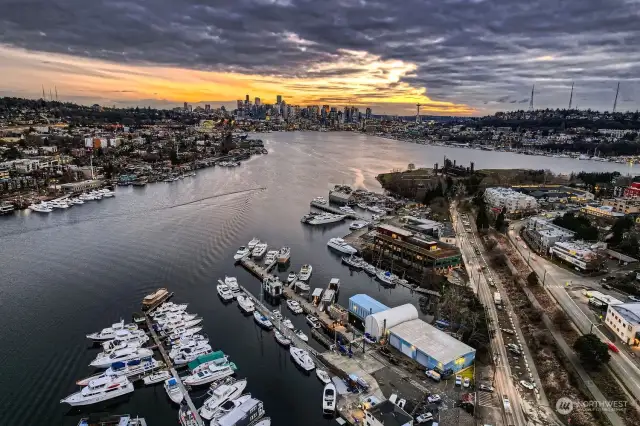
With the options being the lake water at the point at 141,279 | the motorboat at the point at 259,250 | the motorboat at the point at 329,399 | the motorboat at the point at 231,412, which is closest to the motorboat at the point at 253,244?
the motorboat at the point at 259,250

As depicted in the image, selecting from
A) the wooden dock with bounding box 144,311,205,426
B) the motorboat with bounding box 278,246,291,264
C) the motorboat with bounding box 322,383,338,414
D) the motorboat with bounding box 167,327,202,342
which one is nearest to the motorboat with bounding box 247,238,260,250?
the motorboat with bounding box 278,246,291,264

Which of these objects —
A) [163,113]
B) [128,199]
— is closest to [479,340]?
[128,199]

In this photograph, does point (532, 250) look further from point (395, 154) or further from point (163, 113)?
point (163, 113)

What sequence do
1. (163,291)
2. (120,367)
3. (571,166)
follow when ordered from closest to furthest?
(120,367), (163,291), (571,166)

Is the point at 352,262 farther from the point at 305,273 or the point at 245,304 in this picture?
the point at 245,304

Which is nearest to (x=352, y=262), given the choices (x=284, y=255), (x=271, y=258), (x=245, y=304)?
(x=284, y=255)

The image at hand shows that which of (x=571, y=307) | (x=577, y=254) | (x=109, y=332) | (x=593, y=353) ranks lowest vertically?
(x=109, y=332)
